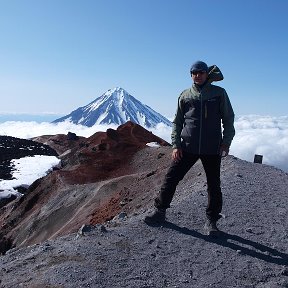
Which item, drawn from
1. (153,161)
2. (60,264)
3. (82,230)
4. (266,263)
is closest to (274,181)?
(266,263)

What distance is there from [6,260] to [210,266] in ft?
11.6

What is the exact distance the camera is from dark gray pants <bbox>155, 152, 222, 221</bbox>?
7.57 m

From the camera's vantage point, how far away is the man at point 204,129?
23.9ft

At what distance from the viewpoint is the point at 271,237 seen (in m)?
8.05

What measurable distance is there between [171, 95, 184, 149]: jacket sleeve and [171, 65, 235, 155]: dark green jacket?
0.09 m

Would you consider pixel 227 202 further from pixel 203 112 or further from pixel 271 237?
pixel 203 112

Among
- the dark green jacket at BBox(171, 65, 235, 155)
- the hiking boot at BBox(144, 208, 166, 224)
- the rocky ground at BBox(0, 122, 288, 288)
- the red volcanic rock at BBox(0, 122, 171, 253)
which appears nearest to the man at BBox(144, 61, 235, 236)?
the dark green jacket at BBox(171, 65, 235, 155)

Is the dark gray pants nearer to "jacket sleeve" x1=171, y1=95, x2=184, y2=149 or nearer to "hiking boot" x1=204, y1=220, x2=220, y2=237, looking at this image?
"hiking boot" x1=204, y1=220, x2=220, y2=237

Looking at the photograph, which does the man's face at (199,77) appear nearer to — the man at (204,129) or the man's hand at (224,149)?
the man at (204,129)

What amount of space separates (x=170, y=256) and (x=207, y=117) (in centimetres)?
240

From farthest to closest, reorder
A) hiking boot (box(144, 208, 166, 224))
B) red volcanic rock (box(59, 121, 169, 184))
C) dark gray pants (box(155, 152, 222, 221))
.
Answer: red volcanic rock (box(59, 121, 169, 184))
hiking boot (box(144, 208, 166, 224))
dark gray pants (box(155, 152, 222, 221))

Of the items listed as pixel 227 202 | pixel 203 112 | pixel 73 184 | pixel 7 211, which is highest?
pixel 203 112

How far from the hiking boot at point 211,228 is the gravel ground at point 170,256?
0.11 meters

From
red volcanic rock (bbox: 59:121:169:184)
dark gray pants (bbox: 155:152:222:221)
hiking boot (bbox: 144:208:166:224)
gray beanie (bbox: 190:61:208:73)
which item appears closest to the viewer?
gray beanie (bbox: 190:61:208:73)
